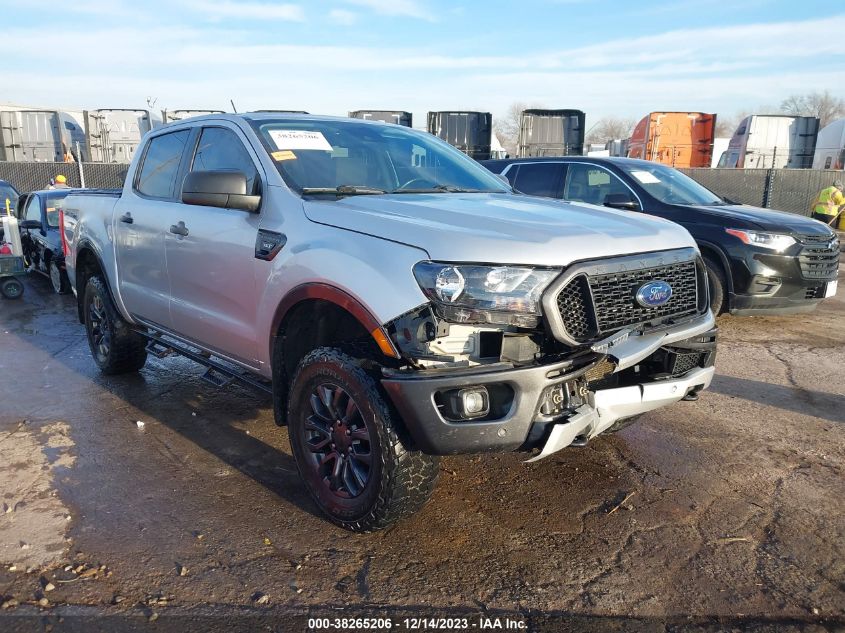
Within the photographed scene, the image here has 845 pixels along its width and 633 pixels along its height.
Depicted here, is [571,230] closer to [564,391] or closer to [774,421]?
[564,391]

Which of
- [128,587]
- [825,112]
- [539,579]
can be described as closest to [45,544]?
[128,587]

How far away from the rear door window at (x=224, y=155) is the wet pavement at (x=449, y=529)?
1681 mm

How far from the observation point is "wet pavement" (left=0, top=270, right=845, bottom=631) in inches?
104

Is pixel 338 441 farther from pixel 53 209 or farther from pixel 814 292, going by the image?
pixel 53 209

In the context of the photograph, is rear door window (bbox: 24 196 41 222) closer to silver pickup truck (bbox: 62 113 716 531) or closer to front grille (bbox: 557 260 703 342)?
silver pickup truck (bbox: 62 113 716 531)

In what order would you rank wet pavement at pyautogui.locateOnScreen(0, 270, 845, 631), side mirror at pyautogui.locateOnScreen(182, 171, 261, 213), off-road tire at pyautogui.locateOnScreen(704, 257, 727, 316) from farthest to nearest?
off-road tire at pyautogui.locateOnScreen(704, 257, 727, 316) < side mirror at pyautogui.locateOnScreen(182, 171, 261, 213) < wet pavement at pyautogui.locateOnScreen(0, 270, 845, 631)

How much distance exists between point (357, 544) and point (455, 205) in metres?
1.67

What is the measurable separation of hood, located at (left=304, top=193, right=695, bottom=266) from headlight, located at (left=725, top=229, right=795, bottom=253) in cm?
388

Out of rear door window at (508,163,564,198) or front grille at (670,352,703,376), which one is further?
rear door window at (508,163,564,198)

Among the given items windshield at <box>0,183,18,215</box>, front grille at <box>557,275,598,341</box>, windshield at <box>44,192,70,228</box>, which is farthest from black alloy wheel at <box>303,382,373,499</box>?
windshield at <box>0,183,18,215</box>

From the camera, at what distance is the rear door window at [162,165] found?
457cm

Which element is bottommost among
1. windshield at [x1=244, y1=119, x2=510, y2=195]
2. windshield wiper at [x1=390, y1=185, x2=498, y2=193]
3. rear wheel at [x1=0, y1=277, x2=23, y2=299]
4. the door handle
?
rear wheel at [x1=0, y1=277, x2=23, y2=299]

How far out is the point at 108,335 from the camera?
5527 millimetres

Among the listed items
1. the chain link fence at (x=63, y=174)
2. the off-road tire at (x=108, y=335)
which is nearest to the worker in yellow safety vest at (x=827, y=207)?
the off-road tire at (x=108, y=335)
